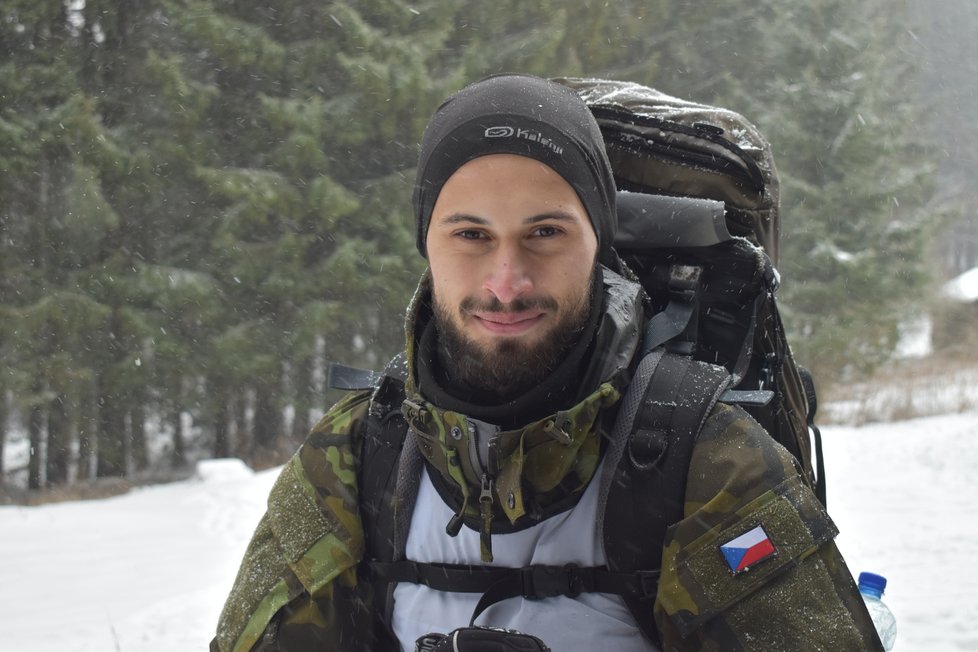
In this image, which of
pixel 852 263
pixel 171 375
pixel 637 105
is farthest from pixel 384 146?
pixel 637 105

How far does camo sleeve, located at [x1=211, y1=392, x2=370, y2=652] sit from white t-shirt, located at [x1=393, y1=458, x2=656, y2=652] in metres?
0.14

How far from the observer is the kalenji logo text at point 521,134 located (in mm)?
1816

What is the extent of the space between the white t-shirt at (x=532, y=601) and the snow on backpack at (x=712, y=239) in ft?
1.89

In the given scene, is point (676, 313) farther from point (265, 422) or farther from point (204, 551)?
point (265, 422)

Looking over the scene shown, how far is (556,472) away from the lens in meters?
1.72

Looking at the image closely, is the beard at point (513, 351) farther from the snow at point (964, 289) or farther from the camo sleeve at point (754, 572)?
the snow at point (964, 289)

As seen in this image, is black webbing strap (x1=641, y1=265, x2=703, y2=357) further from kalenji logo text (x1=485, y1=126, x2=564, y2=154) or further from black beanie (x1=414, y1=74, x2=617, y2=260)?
kalenji logo text (x1=485, y1=126, x2=564, y2=154)

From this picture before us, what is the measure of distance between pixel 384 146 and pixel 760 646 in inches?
563

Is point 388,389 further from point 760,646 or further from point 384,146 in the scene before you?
point 384,146

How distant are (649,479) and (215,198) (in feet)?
47.0

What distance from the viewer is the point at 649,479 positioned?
66.7 inches

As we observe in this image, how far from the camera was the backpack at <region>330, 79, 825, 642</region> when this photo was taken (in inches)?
67.0

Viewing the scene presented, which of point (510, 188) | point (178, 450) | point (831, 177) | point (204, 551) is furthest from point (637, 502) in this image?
point (831, 177)

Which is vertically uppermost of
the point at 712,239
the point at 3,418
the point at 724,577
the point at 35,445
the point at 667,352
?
the point at 712,239
